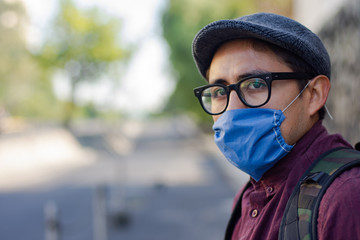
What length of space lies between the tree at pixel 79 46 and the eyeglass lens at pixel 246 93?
1240 inches

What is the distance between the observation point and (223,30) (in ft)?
4.66

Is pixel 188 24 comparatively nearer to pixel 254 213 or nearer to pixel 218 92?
pixel 218 92

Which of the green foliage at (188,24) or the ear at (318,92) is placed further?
the green foliage at (188,24)

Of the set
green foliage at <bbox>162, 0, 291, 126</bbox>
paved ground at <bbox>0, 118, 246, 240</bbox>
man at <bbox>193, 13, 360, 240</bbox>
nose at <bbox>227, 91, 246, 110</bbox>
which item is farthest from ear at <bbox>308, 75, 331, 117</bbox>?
green foliage at <bbox>162, 0, 291, 126</bbox>

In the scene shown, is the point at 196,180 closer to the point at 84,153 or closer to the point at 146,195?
the point at 146,195

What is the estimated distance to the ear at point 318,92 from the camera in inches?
55.7

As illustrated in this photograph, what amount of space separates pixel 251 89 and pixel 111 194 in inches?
397

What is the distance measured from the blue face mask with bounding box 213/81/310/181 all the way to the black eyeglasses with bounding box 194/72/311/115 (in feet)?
0.13

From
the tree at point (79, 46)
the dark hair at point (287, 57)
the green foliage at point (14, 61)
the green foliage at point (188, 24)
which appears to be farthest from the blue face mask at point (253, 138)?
the green foliage at point (14, 61)

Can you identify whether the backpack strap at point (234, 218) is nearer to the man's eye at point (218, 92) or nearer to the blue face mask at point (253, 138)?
the blue face mask at point (253, 138)

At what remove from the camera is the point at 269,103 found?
1.43 metres

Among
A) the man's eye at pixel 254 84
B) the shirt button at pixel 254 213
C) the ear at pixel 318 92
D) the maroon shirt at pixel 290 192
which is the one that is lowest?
the shirt button at pixel 254 213

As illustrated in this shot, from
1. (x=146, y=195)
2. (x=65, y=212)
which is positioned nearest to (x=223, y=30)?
(x=65, y=212)

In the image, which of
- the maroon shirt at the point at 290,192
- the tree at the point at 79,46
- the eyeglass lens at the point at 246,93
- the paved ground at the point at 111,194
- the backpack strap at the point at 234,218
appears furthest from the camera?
the tree at the point at 79,46
